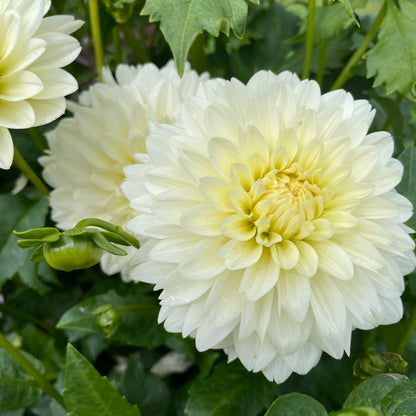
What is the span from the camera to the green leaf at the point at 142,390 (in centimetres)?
66

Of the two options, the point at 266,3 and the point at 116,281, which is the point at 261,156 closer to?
the point at 116,281

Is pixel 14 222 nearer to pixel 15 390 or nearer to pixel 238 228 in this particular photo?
pixel 15 390

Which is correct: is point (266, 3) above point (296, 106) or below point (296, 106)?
below

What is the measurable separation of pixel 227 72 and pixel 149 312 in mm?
375

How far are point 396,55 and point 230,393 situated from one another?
404 mm

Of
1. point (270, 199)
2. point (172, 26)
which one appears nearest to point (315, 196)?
point (270, 199)

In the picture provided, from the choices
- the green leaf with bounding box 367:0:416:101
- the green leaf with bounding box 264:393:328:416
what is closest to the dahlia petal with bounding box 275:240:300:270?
the green leaf with bounding box 264:393:328:416

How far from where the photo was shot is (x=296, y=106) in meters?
0.50

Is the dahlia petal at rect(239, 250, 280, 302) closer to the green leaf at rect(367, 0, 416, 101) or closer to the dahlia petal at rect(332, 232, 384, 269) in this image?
the dahlia petal at rect(332, 232, 384, 269)

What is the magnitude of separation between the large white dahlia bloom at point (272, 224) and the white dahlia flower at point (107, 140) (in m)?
0.15

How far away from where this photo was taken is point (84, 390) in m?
0.49

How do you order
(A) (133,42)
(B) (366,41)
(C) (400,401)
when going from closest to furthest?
(C) (400,401)
(B) (366,41)
(A) (133,42)

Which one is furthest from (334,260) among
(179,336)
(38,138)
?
(38,138)

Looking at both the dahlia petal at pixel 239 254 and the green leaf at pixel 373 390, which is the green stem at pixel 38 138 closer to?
the dahlia petal at pixel 239 254
